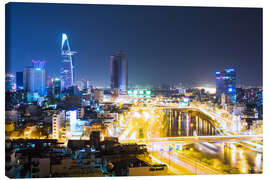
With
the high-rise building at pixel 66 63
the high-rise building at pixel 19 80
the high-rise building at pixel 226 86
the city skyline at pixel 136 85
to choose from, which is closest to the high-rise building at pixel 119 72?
the city skyline at pixel 136 85

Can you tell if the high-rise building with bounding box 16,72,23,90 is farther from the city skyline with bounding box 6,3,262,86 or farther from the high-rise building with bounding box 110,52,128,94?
the high-rise building with bounding box 110,52,128,94

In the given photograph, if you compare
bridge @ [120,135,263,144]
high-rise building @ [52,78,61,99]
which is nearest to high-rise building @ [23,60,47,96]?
high-rise building @ [52,78,61,99]

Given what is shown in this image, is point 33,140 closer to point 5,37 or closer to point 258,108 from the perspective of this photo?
point 5,37

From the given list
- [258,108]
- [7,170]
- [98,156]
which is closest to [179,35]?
[258,108]

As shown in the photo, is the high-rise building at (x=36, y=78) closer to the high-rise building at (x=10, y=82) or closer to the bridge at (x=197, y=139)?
the high-rise building at (x=10, y=82)

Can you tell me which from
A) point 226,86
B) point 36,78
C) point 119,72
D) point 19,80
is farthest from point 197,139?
point 19,80
